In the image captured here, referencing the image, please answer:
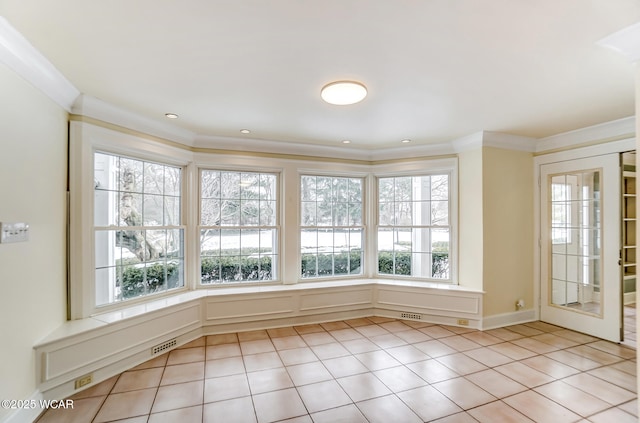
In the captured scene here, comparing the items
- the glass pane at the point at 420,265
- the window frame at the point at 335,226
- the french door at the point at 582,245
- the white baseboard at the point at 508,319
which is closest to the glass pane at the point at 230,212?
the window frame at the point at 335,226

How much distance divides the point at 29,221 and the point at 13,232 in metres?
0.22

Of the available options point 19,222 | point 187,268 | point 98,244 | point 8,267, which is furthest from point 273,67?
point 187,268

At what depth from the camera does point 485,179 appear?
3891mm

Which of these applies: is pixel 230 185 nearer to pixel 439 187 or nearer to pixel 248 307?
pixel 248 307

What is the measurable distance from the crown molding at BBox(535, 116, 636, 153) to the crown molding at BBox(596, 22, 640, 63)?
2005 mm

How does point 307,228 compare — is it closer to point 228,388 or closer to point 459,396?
point 228,388

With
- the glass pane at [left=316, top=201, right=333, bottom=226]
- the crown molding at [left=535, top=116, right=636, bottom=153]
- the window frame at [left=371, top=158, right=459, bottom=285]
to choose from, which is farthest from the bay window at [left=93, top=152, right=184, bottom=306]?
the crown molding at [left=535, top=116, right=636, bottom=153]

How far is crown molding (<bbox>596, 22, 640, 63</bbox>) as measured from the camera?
1698mm

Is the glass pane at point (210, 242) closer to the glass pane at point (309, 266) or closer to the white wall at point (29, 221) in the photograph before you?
the glass pane at point (309, 266)

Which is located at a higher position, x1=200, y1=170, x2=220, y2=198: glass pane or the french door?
x1=200, y1=170, x2=220, y2=198: glass pane

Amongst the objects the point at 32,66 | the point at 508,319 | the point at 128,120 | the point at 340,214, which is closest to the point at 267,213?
the point at 340,214

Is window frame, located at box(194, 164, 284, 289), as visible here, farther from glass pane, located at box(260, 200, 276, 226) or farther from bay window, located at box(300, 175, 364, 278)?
bay window, located at box(300, 175, 364, 278)

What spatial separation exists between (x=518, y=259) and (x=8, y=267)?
5187 mm

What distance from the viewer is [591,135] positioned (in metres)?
3.58
